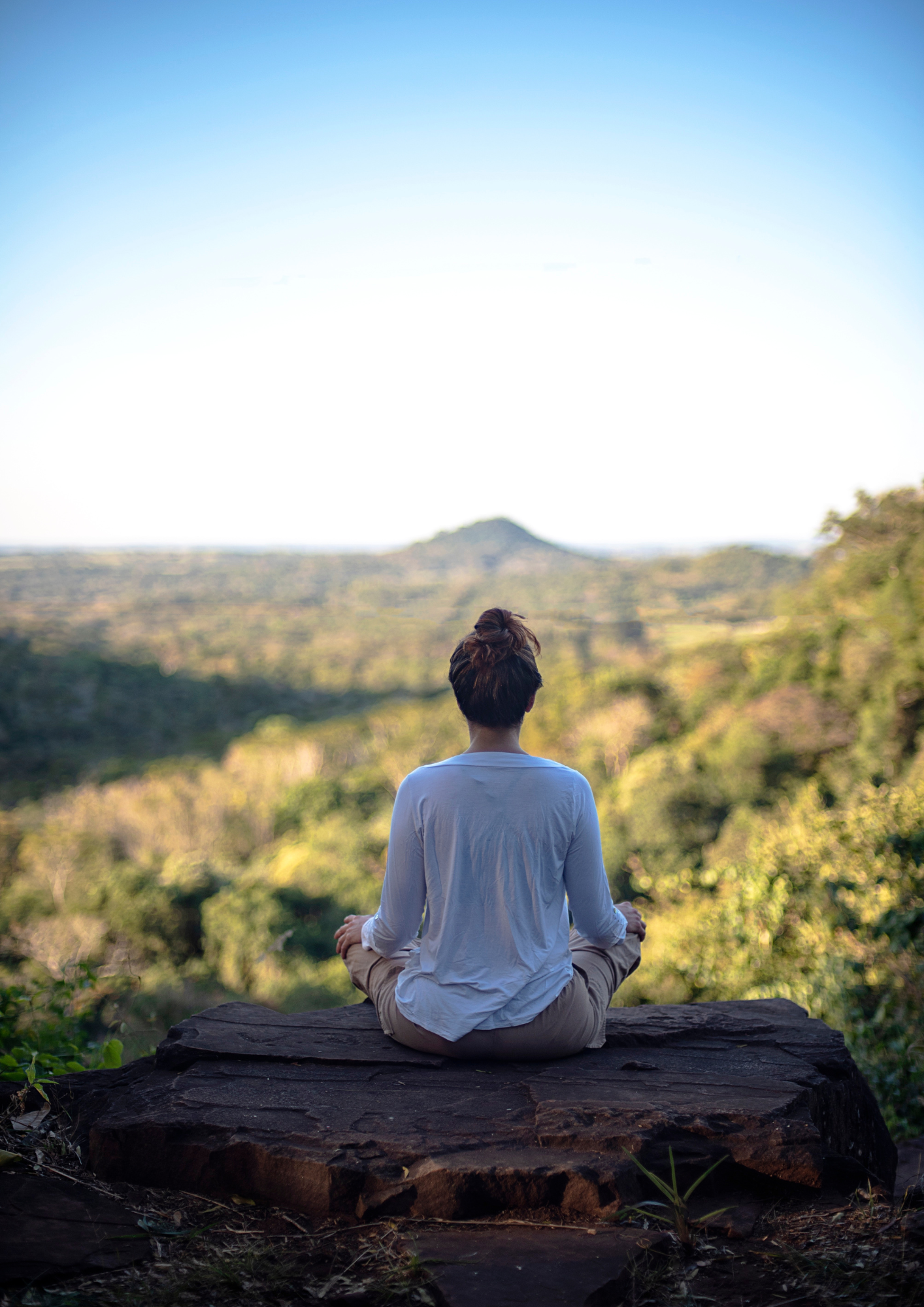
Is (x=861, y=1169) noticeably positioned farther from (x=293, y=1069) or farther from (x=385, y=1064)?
(x=293, y=1069)

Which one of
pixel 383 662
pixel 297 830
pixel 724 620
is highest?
pixel 724 620

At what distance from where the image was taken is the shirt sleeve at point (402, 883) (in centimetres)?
257

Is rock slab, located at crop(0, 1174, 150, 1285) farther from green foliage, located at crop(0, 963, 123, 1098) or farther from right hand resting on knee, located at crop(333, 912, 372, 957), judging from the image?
right hand resting on knee, located at crop(333, 912, 372, 957)

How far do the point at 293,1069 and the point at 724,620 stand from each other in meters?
39.2

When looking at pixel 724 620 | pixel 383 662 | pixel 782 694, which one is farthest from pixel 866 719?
pixel 383 662

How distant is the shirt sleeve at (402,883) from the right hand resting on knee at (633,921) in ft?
2.71

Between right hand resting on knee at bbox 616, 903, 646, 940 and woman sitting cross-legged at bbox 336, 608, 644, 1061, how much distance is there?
39cm

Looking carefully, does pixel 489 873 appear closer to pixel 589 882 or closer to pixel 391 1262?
pixel 589 882

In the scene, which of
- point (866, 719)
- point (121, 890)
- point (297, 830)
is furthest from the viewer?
point (297, 830)

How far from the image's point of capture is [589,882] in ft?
8.79

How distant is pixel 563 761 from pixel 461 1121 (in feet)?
82.7

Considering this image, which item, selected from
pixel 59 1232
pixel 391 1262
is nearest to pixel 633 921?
pixel 391 1262

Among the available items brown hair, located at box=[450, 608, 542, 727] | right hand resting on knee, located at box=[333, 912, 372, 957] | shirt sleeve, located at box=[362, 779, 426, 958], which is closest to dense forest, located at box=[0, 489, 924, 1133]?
right hand resting on knee, located at box=[333, 912, 372, 957]

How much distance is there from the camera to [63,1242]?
75.9 inches
